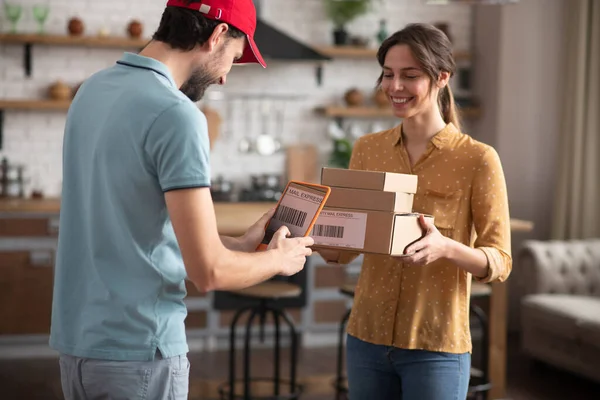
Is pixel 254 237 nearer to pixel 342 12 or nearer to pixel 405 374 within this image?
pixel 405 374

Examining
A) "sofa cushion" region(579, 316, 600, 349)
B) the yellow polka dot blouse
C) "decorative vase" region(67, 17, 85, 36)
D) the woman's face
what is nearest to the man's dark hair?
the woman's face

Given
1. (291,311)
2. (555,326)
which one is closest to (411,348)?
(555,326)

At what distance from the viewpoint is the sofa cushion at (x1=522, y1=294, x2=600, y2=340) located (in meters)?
4.62

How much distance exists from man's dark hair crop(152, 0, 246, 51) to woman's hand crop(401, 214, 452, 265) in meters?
0.71

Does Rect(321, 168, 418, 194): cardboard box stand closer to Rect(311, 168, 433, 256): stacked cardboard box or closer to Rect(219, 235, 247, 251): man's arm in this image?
Rect(311, 168, 433, 256): stacked cardboard box

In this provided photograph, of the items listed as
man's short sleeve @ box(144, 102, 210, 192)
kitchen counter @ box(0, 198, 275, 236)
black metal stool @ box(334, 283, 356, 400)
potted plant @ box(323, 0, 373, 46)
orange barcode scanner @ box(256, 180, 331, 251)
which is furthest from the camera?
potted plant @ box(323, 0, 373, 46)

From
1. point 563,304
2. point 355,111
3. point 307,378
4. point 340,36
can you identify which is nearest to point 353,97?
point 355,111

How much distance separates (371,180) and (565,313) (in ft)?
10.6

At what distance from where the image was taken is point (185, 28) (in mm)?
1555

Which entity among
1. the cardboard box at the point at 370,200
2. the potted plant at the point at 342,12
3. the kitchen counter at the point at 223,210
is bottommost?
the kitchen counter at the point at 223,210

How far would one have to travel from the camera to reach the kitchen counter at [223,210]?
4.30 metres

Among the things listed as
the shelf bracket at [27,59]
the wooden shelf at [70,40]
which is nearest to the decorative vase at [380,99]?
the wooden shelf at [70,40]

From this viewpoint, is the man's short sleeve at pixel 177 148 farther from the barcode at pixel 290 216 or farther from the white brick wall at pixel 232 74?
the white brick wall at pixel 232 74

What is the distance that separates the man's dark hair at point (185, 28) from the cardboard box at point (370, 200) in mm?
583
